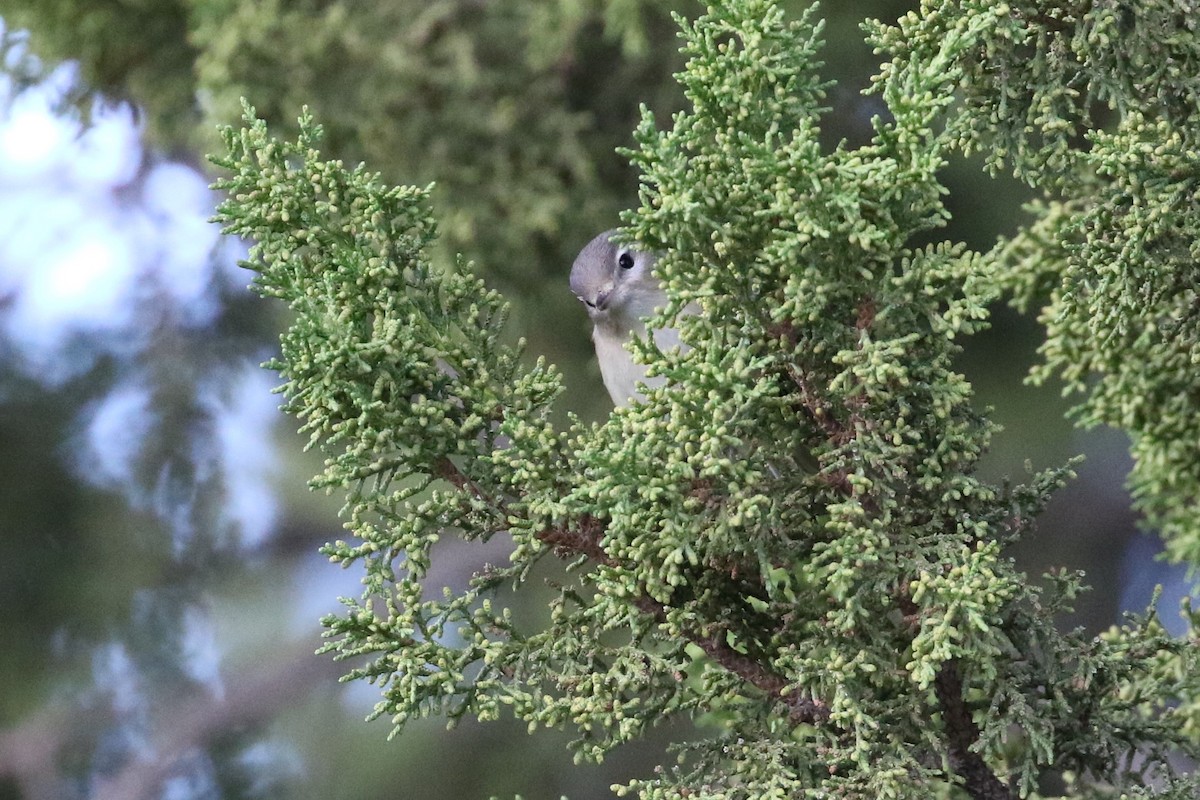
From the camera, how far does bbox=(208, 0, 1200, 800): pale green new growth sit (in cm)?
87

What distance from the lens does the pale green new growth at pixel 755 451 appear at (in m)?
0.87

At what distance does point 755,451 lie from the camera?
0.90 m

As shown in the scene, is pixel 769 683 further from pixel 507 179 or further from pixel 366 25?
pixel 366 25

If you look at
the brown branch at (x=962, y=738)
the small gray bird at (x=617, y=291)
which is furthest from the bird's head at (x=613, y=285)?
the brown branch at (x=962, y=738)

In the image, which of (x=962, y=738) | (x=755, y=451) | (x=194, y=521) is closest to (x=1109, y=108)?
(x=755, y=451)

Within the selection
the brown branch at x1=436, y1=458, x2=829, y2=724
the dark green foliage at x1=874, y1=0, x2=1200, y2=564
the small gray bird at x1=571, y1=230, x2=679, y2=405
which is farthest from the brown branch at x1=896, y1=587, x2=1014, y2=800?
the small gray bird at x1=571, y1=230, x2=679, y2=405

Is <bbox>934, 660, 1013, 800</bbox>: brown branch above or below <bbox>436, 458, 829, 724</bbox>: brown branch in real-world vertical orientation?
below

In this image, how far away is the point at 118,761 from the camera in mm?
2305

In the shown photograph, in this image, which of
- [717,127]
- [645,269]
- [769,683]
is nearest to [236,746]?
[645,269]

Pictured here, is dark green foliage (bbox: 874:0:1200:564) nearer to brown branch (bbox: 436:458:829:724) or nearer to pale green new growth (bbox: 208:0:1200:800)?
pale green new growth (bbox: 208:0:1200:800)

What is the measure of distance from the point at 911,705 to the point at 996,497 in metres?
0.18

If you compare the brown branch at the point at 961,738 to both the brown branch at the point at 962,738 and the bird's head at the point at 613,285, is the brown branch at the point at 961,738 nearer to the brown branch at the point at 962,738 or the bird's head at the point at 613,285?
the brown branch at the point at 962,738

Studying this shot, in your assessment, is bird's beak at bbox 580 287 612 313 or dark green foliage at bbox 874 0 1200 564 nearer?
dark green foliage at bbox 874 0 1200 564

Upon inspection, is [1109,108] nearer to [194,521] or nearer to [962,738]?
[962,738]
